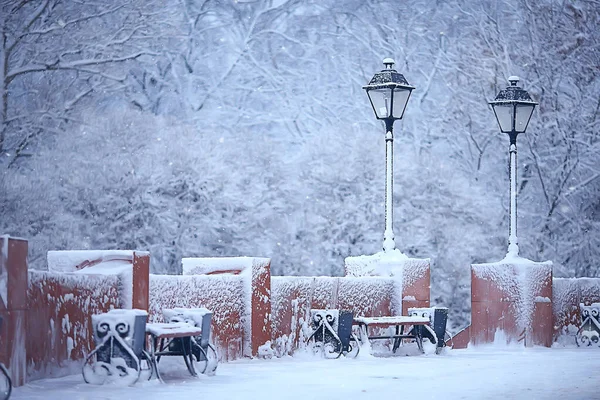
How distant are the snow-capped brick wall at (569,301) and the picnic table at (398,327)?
3535 millimetres

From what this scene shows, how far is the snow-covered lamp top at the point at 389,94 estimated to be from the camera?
20.8m

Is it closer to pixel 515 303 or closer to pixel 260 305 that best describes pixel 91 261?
pixel 260 305

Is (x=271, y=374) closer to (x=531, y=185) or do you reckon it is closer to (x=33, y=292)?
(x=33, y=292)

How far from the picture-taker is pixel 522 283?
69.6ft

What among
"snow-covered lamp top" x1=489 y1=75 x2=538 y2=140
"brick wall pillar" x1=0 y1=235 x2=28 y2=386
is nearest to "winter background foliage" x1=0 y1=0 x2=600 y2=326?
"snow-covered lamp top" x1=489 y1=75 x2=538 y2=140

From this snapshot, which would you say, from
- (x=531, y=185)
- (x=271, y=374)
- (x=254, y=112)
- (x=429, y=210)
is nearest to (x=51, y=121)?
(x=254, y=112)

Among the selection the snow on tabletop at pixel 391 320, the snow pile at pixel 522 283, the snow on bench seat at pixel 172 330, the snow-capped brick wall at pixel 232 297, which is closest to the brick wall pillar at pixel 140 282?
the snow on bench seat at pixel 172 330

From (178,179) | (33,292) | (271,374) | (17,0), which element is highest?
(17,0)

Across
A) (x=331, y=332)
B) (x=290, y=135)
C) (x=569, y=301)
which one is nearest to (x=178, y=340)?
(x=331, y=332)

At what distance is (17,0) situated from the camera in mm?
37469

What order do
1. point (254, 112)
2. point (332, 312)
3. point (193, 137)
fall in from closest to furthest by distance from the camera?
point (332, 312) < point (193, 137) < point (254, 112)

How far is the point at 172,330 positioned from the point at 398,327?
643cm

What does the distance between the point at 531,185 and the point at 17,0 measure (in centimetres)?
1726

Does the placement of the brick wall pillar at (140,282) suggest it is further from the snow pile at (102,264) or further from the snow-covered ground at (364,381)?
the snow-covered ground at (364,381)
